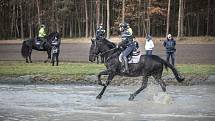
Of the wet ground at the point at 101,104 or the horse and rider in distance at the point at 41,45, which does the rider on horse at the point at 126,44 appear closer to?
the wet ground at the point at 101,104

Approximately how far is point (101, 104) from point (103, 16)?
76252 millimetres

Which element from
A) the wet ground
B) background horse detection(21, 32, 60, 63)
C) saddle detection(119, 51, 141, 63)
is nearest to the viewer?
the wet ground

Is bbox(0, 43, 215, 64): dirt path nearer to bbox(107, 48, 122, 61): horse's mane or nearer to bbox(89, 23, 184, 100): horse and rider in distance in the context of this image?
bbox(107, 48, 122, 61): horse's mane

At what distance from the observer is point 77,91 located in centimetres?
2328

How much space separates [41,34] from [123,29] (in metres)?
19.9

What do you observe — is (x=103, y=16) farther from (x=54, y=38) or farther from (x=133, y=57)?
(x=133, y=57)

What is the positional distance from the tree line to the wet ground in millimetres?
55778

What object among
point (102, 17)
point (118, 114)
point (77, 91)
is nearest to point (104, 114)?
point (118, 114)

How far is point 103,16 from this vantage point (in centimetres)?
9488

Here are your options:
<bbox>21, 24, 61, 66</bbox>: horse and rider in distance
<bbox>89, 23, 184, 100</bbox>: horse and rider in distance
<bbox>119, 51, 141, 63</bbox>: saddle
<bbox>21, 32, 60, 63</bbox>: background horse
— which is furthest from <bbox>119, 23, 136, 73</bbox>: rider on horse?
<bbox>21, 32, 60, 63</bbox>: background horse

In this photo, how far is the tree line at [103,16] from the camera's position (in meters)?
86.0

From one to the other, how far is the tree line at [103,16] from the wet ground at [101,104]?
5578cm

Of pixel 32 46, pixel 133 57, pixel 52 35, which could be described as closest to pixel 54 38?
pixel 52 35

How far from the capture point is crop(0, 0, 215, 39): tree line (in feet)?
282
